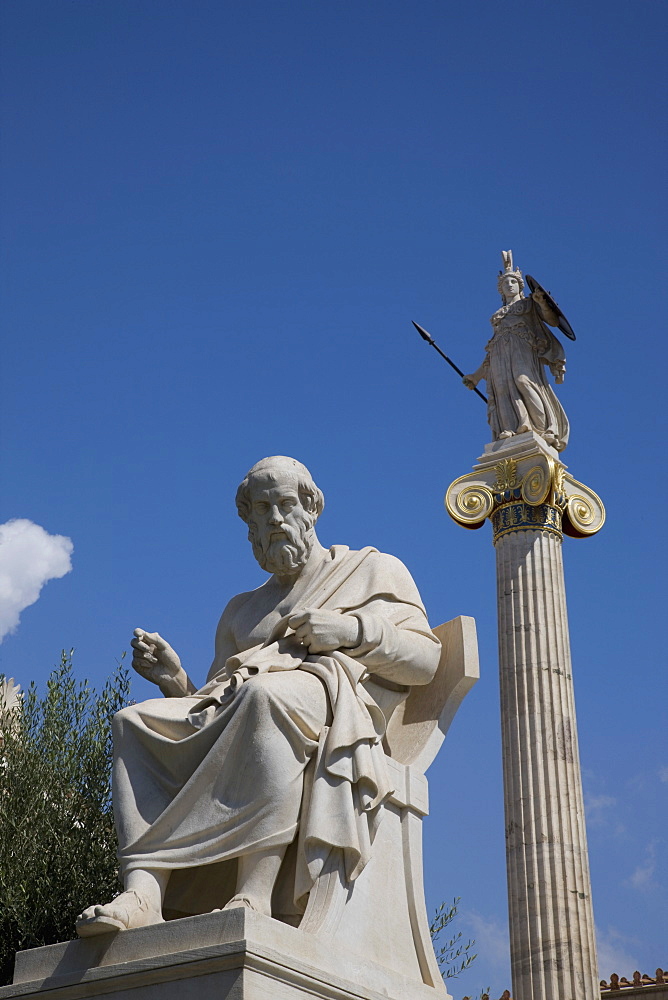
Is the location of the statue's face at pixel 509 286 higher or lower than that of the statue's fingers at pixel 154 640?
higher

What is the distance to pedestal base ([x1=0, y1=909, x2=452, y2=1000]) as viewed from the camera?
4.04 metres

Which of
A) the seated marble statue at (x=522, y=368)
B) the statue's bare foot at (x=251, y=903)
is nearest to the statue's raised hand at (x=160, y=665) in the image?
the statue's bare foot at (x=251, y=903)

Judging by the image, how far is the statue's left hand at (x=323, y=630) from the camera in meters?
4.93

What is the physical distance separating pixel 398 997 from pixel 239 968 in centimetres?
89

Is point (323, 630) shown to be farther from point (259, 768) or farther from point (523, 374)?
point (523, 374)

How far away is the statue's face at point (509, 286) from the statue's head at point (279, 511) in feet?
37.1

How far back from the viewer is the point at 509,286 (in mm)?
16344

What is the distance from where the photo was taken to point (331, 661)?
192 inches

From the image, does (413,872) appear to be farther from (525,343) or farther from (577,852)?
(525,343)

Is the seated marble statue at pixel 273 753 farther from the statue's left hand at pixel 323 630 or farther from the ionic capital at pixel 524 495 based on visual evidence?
the ionic capital at pixel 524 495

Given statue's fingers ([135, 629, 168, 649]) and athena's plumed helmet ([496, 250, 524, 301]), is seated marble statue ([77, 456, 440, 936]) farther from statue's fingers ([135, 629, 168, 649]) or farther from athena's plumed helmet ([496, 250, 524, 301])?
athena's plumed helmet ([496, 250, 524, 301])

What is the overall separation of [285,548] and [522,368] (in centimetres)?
1066

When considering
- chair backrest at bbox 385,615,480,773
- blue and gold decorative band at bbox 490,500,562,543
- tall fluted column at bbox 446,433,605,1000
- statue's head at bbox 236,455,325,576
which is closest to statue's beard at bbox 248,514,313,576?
statue's head at bbox 236,455,325,576

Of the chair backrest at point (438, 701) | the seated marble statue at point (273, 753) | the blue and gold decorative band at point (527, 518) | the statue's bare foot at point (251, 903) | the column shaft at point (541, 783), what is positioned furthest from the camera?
the blue and gold decorative band at point (527, 518)
